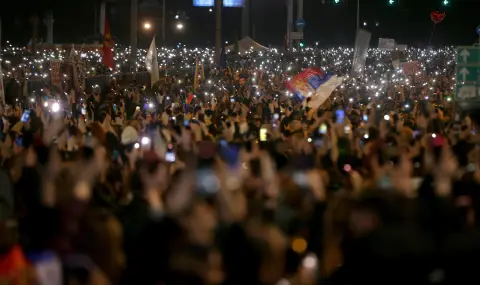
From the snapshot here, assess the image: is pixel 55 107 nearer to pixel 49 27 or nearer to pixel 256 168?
pixel 256 168

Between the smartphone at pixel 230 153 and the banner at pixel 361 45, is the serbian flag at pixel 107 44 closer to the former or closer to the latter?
the banner at pixel 361 45

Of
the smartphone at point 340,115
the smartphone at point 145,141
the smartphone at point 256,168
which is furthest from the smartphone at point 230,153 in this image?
the smartphone at point 340,115

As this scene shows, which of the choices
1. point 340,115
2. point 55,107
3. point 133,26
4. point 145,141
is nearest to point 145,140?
point 145,141

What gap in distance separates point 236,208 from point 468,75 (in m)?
8.76

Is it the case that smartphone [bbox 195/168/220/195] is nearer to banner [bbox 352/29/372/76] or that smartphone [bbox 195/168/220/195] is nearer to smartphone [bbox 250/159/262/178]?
smartphone [bbox 250/159/262/178]

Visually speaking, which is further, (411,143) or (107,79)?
(107,79)

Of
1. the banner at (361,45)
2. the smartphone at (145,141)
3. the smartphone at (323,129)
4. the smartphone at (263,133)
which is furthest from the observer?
the banner at (361,45)

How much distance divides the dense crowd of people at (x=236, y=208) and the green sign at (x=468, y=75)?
7.22ft

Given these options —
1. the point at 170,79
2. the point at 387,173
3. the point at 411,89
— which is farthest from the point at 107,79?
the point at 387,173

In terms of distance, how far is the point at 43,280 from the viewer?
6.13m

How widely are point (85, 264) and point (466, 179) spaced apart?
134 inches

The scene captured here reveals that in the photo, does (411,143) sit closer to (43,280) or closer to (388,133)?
(388,133)

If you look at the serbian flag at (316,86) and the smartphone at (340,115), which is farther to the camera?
the serbian flag at (316,86)

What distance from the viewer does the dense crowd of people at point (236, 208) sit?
6.33m
